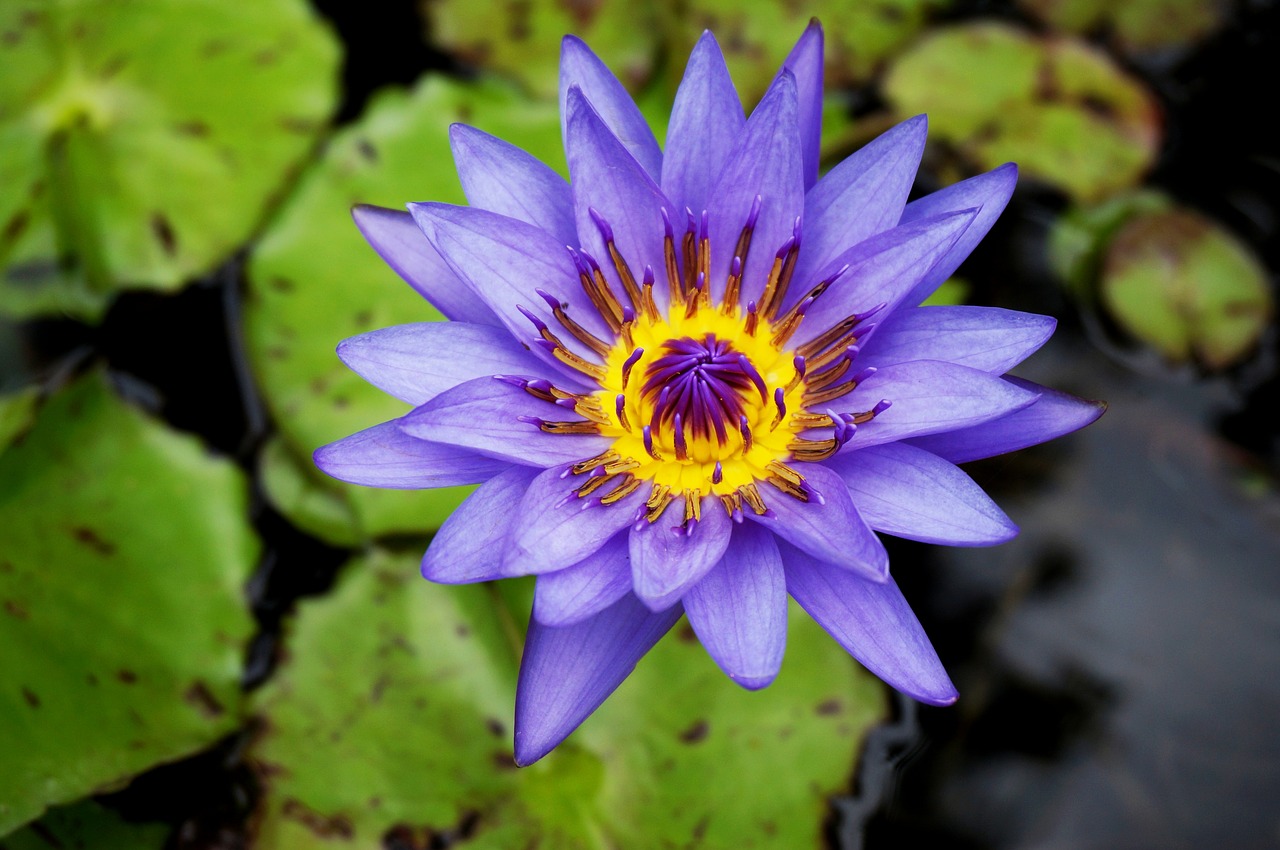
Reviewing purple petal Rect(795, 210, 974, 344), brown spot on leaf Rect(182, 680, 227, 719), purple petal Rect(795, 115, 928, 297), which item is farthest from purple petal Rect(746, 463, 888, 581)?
brown spot on leaf Rect(182, 680, 227, 719)

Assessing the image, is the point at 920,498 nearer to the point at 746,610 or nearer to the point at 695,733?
the point at 746,610

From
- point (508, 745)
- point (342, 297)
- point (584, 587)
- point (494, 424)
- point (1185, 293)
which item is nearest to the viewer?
point (584, 587)

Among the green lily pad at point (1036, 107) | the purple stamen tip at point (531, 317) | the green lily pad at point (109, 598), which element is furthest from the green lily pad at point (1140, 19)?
the green lily pad at point (109, 598)

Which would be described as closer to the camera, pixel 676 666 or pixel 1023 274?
pixel 676 666

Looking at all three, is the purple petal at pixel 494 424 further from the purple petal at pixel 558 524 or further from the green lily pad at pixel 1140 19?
the green lily pad at pixel 1140 19

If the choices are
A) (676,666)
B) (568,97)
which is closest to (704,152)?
(568,97)

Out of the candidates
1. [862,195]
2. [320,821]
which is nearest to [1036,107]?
[862,195]

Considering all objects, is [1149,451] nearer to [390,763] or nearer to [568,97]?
[568,97]
